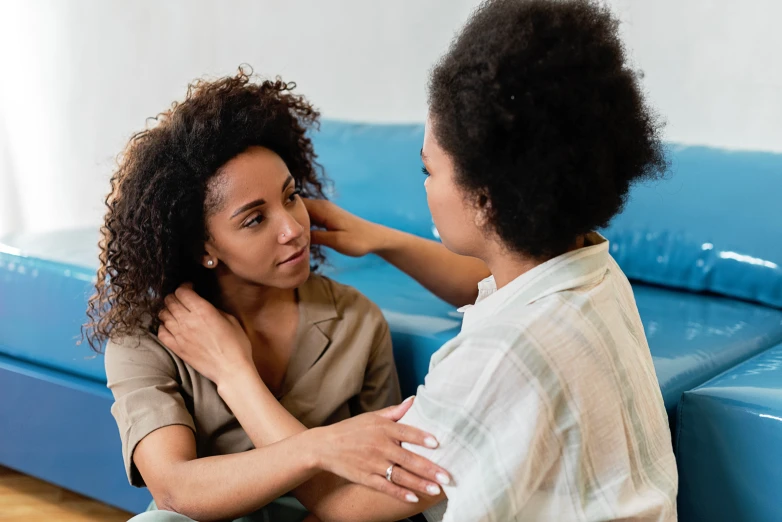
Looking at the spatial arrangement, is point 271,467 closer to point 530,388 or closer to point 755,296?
point 530,388

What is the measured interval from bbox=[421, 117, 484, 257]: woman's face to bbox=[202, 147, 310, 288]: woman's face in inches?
15.2

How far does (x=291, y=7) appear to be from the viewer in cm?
329

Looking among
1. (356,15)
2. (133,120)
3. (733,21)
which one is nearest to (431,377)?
(733,21)

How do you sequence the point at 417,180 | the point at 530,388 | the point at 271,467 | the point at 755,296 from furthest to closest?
the point at 417,180 < the point at 755,296 < the point at 271,467 < the point at 530,388

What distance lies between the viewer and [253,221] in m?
1.40

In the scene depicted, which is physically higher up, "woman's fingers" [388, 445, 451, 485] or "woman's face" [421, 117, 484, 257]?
"woman's face" [421, 117, 484, 257]

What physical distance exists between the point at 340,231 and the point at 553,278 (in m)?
0.70

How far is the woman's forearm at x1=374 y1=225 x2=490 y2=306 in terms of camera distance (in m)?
1.72

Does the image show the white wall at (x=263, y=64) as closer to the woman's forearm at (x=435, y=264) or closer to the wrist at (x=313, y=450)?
the woman's forearm at (x=435, y=264)

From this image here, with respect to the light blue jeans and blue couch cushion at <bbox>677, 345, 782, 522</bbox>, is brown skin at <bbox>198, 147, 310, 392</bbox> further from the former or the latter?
blue couch cushion at <bbox>677, 345, 782, 522</bbox>

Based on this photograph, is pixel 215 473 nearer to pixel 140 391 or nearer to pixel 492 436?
pixel 140 391

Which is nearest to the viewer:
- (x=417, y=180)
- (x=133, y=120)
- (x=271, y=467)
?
(x=271, y=467)

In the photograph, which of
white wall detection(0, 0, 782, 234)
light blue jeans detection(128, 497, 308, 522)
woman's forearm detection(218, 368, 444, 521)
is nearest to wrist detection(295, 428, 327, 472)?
woman's forearm detection(218, 368, 444, 521)

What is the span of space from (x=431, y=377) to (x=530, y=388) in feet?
0.38
